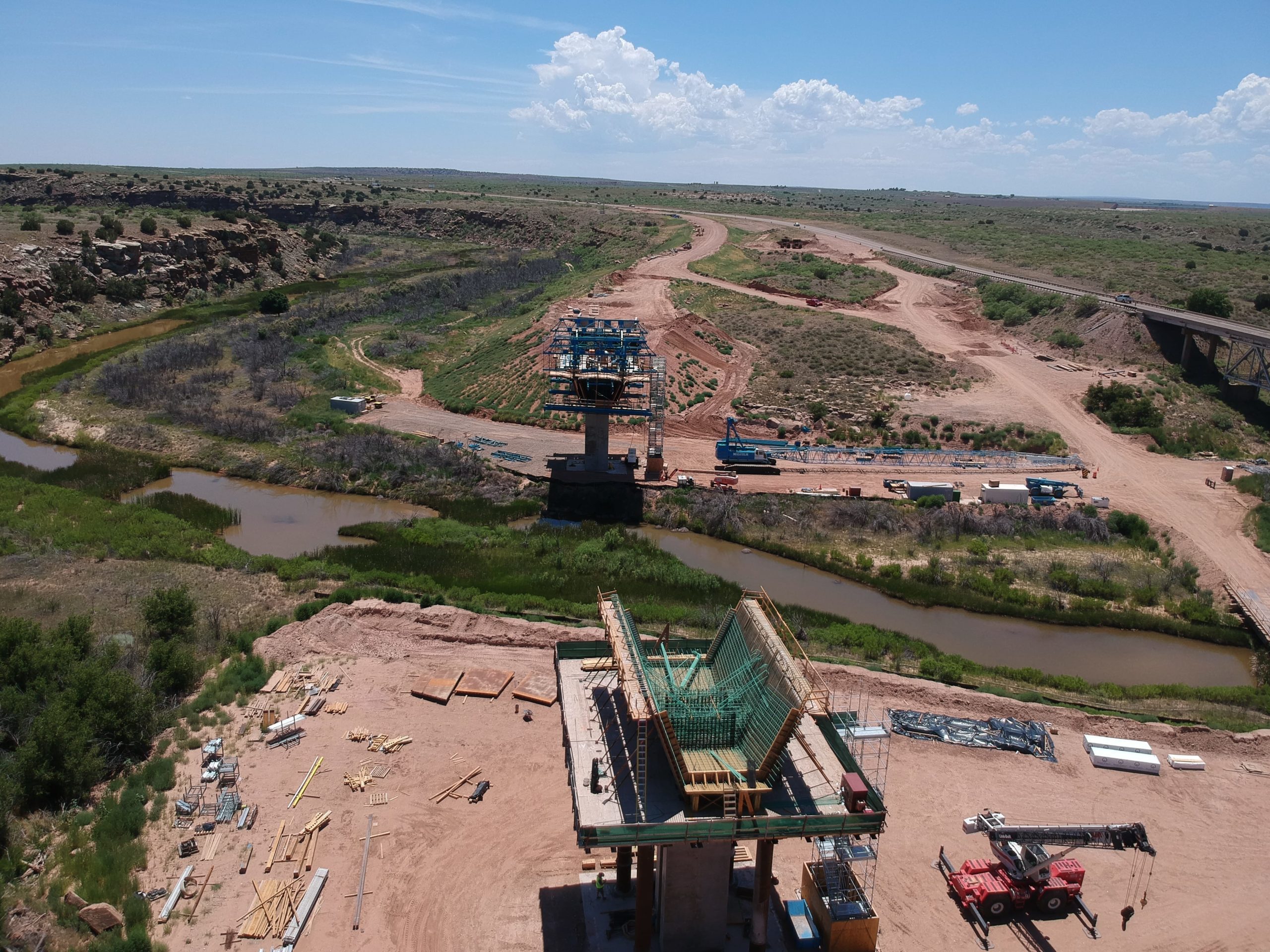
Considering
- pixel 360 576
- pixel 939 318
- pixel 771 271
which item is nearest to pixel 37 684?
pixel 360 576

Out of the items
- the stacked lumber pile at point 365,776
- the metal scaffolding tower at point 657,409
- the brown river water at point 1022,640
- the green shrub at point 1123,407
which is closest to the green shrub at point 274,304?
the metal scaffolding tower at point 657,409

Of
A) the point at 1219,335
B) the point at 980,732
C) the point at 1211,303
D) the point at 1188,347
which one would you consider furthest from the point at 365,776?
the point at 1211,303

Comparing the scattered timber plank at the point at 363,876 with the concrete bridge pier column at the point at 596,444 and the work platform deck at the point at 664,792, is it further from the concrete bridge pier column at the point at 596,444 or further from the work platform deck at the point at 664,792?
the concrete bridge pier column at the point at 596,444

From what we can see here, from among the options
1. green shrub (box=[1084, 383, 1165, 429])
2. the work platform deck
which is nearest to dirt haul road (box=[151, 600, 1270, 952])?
the work platform deck

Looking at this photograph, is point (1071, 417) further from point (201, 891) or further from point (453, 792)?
point (201, 891)

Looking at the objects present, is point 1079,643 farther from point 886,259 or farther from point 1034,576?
point 886,259

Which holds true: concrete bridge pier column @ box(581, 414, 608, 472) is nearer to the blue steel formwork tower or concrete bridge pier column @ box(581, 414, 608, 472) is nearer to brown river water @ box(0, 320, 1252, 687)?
the blue steel formwork tower

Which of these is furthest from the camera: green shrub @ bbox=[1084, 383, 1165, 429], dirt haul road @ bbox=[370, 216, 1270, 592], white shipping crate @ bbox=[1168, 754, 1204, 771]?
green shrub @ bbox=[1084, 383, 1165, 429]
